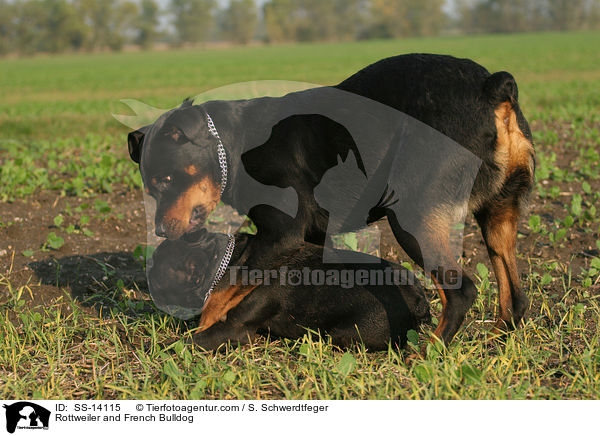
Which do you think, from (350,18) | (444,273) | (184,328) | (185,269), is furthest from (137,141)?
(350,18)

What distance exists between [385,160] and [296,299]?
105cm

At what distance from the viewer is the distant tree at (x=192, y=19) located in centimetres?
11344

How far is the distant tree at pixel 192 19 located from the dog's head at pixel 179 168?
378 ft

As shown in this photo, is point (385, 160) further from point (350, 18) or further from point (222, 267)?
point (350, 18)

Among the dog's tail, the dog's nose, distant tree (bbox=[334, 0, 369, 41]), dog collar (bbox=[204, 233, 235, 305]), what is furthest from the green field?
distant tree (bbox=[334, 0, 369, 41])

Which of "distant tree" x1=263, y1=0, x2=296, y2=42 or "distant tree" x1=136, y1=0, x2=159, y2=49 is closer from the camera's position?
"distant tree" x1=136, y1=0, x2=159, y2=49

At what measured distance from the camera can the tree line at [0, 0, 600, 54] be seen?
89.1 meters

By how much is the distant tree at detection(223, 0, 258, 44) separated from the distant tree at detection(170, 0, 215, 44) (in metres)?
4.37

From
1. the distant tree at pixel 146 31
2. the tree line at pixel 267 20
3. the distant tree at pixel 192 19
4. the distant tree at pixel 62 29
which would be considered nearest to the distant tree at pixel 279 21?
the tree line at pixel 267 20

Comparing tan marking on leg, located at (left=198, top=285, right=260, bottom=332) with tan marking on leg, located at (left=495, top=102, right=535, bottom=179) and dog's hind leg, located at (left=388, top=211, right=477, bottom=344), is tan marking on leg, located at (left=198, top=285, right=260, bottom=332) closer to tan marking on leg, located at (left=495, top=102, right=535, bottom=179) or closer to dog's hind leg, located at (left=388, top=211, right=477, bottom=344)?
dog's hind leg, located at (left=388, top=211, right=477, bottom=344)

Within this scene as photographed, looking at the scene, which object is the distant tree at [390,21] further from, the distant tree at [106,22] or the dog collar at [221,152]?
the dog collar at [221,152]
